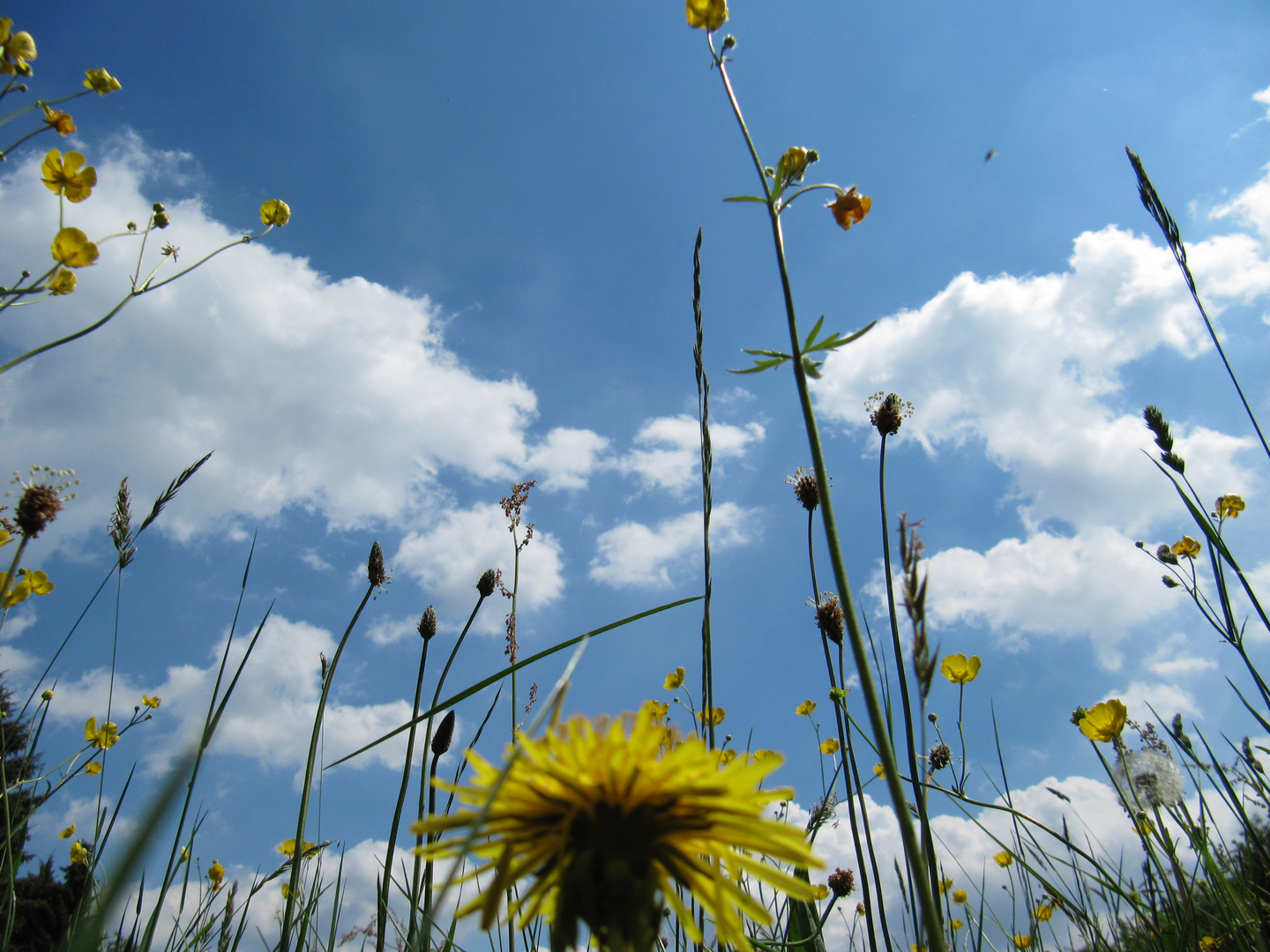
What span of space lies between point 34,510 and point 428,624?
1.41 meters

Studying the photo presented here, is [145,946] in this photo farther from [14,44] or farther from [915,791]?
[14,44]

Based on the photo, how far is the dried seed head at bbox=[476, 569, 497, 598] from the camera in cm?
329

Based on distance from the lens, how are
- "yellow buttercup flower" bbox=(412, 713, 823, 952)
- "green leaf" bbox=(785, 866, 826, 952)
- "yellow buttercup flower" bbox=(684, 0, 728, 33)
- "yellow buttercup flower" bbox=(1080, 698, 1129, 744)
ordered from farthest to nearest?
"yellow buttercup flower" bbox=(1080, 698, 1129, 744)
"green leaf" bbox=(785, 866, 826, 952)
"yellow buttercup flower" bbox=(684, 0, 728, 33)
"yellow buttercup flower" bbox=(412, 713, 823, 952)

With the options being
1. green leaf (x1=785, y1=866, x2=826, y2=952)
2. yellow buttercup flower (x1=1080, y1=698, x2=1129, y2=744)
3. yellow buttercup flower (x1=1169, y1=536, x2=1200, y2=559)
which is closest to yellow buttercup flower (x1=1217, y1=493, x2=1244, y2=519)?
yellow buttercup flower (x1=1169, y1=536, x2=1200, y2=559)

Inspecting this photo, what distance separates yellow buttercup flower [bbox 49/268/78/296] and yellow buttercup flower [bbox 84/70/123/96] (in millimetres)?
945

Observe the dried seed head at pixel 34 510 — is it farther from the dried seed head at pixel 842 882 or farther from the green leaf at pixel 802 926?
the dried seed head at pixel 842 882

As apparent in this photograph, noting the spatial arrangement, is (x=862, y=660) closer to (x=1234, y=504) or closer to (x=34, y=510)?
(x=34, y=510)

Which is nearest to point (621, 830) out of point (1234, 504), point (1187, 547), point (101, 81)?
point (101, 81)

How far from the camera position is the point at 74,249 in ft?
7.61

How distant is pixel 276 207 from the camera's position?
11.8ft

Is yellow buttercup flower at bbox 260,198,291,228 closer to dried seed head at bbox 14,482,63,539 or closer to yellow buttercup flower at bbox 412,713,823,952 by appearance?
dried seed head at bbox 14,482,63,539

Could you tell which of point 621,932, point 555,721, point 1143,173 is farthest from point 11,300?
point 1143,173

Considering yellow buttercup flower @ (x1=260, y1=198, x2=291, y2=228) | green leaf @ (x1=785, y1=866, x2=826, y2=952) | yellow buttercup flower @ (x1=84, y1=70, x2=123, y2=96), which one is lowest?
green leaf @ (x1=785, y1=866, x2=826, y2=952)

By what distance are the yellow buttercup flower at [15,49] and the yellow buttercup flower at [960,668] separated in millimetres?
4415
